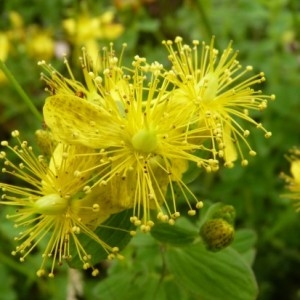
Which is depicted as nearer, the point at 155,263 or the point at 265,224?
the point at 155,263

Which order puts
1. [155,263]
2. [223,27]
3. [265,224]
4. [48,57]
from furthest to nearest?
[48,57], [223,27], [265,224], [155,263]

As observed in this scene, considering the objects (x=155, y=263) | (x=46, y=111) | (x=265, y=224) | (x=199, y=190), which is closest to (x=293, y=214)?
(x=265, y=224)

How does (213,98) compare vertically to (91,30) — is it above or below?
below

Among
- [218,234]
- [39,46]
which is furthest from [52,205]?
[39,46]

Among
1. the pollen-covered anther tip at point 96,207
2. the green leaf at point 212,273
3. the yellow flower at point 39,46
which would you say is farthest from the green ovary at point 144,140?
the yellow flower at point 39,46

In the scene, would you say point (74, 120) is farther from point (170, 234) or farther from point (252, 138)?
point (252, 138)

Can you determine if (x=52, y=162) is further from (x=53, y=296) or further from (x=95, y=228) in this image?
(x=53, y=296)

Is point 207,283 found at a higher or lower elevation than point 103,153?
lower

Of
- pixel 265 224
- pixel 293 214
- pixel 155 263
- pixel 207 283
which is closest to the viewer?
pixel 207 283
